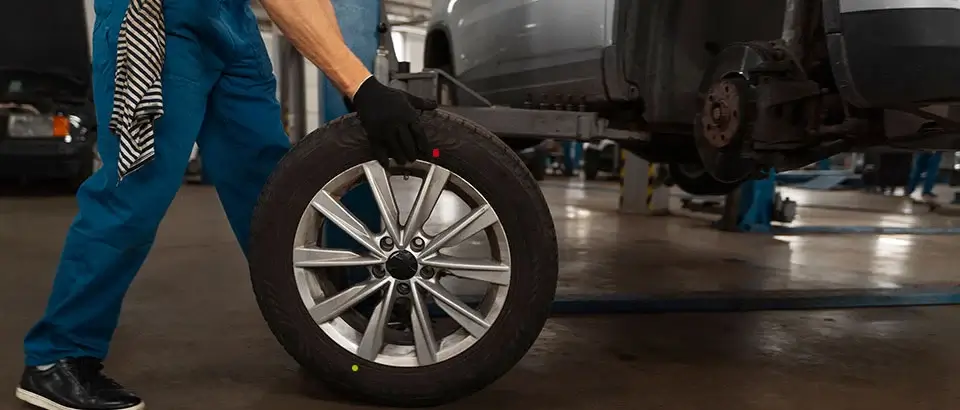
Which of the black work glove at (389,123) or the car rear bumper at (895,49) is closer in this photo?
the black work glove at (389,123)

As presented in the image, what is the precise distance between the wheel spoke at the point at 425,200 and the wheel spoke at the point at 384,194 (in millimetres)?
25

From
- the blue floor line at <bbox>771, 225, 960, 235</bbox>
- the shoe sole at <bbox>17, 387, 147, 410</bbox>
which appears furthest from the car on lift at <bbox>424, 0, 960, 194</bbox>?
the blue floor line at <bbox>771, 225, 960, 235</bbox>

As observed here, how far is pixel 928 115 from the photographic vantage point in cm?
173

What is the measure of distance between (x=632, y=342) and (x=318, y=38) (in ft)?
4.16

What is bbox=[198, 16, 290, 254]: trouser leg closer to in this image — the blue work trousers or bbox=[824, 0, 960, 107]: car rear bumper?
bbox=[824, 0, 960, 107]: car rear bumper

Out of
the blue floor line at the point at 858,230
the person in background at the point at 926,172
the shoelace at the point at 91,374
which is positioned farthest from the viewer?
the person in background at the point at 926,172

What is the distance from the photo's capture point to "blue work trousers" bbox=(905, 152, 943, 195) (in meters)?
7.86

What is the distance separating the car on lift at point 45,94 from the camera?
6492mm

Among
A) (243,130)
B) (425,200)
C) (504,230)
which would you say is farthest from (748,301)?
(243,130)

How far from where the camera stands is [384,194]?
147cm

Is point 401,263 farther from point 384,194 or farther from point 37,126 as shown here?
point 37,126

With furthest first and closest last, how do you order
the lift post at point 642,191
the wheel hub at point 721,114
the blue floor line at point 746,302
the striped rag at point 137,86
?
the lift post at point 642,191 → the blue floor line at point 746,302 → the wheel hub at point 721,114 → the striped rag at point 137,86

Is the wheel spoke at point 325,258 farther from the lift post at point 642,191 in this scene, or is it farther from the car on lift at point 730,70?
the lift post at point 642,191

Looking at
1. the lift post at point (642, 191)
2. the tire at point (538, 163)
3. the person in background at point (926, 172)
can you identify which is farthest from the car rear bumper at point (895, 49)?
the tire at point (538, 163)
